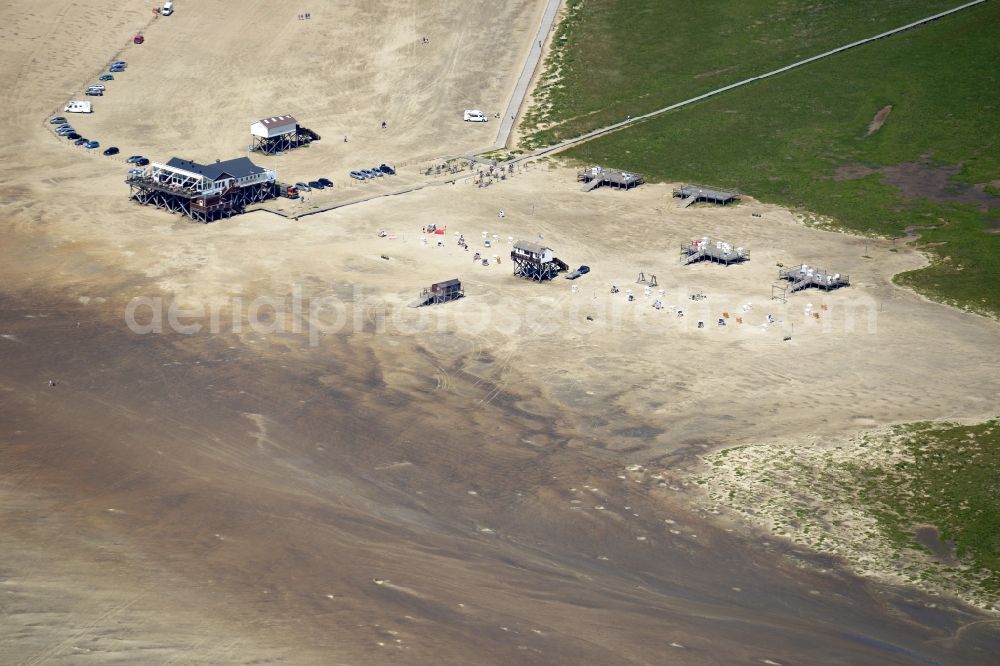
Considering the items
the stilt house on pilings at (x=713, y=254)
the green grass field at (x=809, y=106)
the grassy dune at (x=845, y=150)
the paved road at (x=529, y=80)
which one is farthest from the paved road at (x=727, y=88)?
the stilt house on pilings at (x=713, y=254)

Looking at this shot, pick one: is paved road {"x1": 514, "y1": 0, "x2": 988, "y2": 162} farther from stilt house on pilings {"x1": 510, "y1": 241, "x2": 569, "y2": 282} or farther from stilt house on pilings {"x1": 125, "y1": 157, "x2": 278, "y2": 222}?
stilt house on pilings {"x1": 510, "y1": 241, "x2": 569, "y2": 282}

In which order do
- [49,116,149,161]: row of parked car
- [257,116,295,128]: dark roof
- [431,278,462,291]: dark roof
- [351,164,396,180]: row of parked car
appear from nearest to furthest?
[431,278,462,291]: dark roof → [351,164,396,180]: row of parked car → [49,116,149,161]: row of parked car → [257,116,295,128]: dark roof

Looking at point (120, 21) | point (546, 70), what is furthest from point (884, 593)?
point (120, 21)

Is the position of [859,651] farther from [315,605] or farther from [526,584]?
[315,605]

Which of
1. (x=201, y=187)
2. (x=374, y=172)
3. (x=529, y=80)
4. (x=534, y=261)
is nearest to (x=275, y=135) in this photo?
(x=374, y=172)

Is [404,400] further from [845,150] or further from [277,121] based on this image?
[845,150]

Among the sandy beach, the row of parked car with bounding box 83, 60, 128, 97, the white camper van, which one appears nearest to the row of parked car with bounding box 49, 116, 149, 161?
the sandy beach

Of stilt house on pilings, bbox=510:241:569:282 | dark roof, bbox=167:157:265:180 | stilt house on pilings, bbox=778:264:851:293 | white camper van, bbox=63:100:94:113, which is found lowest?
stilt house on pilings, bbox=510:241:569:282
